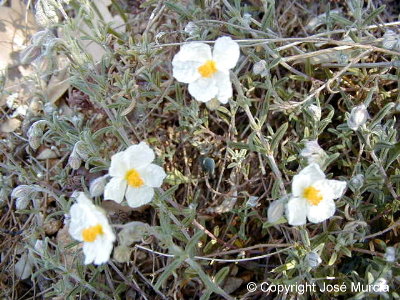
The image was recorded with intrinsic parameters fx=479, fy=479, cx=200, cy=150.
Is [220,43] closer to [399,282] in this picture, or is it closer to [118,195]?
[118,195]

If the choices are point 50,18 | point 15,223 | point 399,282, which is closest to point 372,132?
point 399,282

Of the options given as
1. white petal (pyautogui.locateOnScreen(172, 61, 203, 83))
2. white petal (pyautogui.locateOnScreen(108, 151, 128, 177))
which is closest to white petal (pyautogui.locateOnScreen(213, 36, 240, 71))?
white petal (pyautogui.locateOnScreen(172, 61, 203, 83))

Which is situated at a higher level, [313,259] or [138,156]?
[138,156]

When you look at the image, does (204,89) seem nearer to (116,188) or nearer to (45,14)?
(116,188)

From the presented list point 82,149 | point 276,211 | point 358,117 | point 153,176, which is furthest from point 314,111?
point 82,149

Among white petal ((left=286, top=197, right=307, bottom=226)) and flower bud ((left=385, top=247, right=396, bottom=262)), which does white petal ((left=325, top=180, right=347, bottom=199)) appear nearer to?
white petal ((left=286, top=197, right=307, bottom=226))
